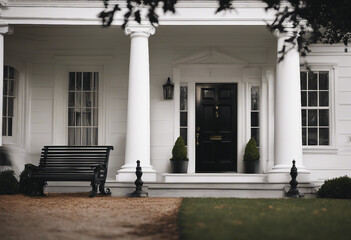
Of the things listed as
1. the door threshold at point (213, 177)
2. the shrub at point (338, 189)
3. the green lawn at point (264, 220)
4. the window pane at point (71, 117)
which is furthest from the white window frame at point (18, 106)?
the shrub at point (338, 189)

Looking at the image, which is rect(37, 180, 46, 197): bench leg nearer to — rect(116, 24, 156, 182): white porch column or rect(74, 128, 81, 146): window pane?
rect(116, 24, 156, 182): white porch column

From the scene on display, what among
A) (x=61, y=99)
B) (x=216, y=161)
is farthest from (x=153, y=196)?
(x=61, y=99)

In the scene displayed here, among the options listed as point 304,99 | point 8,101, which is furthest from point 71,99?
point 304,99

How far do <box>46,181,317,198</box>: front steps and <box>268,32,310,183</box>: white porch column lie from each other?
1.57 ft

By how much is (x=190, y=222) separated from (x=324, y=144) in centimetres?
957

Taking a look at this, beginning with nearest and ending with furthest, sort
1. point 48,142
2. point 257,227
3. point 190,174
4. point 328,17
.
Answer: point 257,227, point 328,17, point 190,174, point 48,142

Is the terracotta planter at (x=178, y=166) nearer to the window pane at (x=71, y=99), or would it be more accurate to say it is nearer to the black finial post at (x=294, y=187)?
the window pane at (x=71, y=99)

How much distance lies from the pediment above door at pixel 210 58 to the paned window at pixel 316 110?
1.97 meters

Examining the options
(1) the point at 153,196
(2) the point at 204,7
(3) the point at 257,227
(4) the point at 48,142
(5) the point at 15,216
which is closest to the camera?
(3) the point at 257,227

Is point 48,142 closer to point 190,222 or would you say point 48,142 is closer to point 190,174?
point 190,174

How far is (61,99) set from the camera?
17.2m

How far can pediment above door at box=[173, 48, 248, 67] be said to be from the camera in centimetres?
1719

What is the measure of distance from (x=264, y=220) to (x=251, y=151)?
824cm

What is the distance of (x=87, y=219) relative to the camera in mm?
8984
